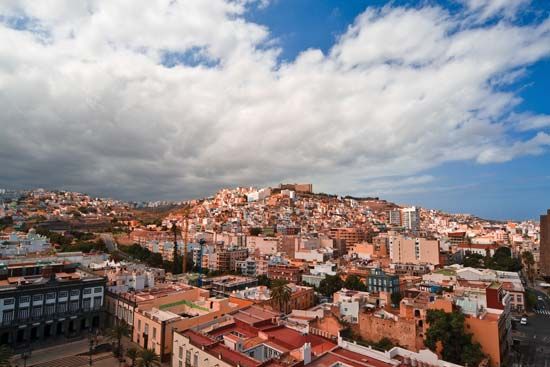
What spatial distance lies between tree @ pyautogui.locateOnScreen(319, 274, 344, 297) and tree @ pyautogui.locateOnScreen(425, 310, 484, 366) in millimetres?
19702

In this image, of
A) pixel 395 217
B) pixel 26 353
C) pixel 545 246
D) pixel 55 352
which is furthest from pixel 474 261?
pixel 395 217

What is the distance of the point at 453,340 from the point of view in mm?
23375

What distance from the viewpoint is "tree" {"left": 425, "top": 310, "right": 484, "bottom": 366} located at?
22734 mm

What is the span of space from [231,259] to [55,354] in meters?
37.3

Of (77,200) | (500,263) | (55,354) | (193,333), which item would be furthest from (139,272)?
(77,200)

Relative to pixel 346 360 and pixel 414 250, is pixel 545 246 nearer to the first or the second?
pixel 414 250

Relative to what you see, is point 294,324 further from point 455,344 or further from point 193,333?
point 455,344

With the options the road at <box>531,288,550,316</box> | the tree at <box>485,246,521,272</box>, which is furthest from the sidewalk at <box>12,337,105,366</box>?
the tree at <box>485,246,521,272</box>

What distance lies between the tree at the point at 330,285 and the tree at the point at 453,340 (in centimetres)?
1970

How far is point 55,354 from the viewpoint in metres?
26.2

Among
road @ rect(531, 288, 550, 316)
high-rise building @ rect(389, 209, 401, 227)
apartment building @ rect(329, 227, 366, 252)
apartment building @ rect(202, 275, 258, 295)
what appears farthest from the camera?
high-rise building @ rect(389, 209, 401, 227)

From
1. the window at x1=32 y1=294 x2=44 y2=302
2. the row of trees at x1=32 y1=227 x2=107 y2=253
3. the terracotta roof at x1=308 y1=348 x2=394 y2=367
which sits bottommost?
the terracotta roof at x1=308 y1=348 x2=394 y2=367

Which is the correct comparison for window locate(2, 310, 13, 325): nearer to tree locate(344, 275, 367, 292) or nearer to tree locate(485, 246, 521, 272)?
tree locate(344, 275, 367, 292)

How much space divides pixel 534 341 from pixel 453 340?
15.5 m
